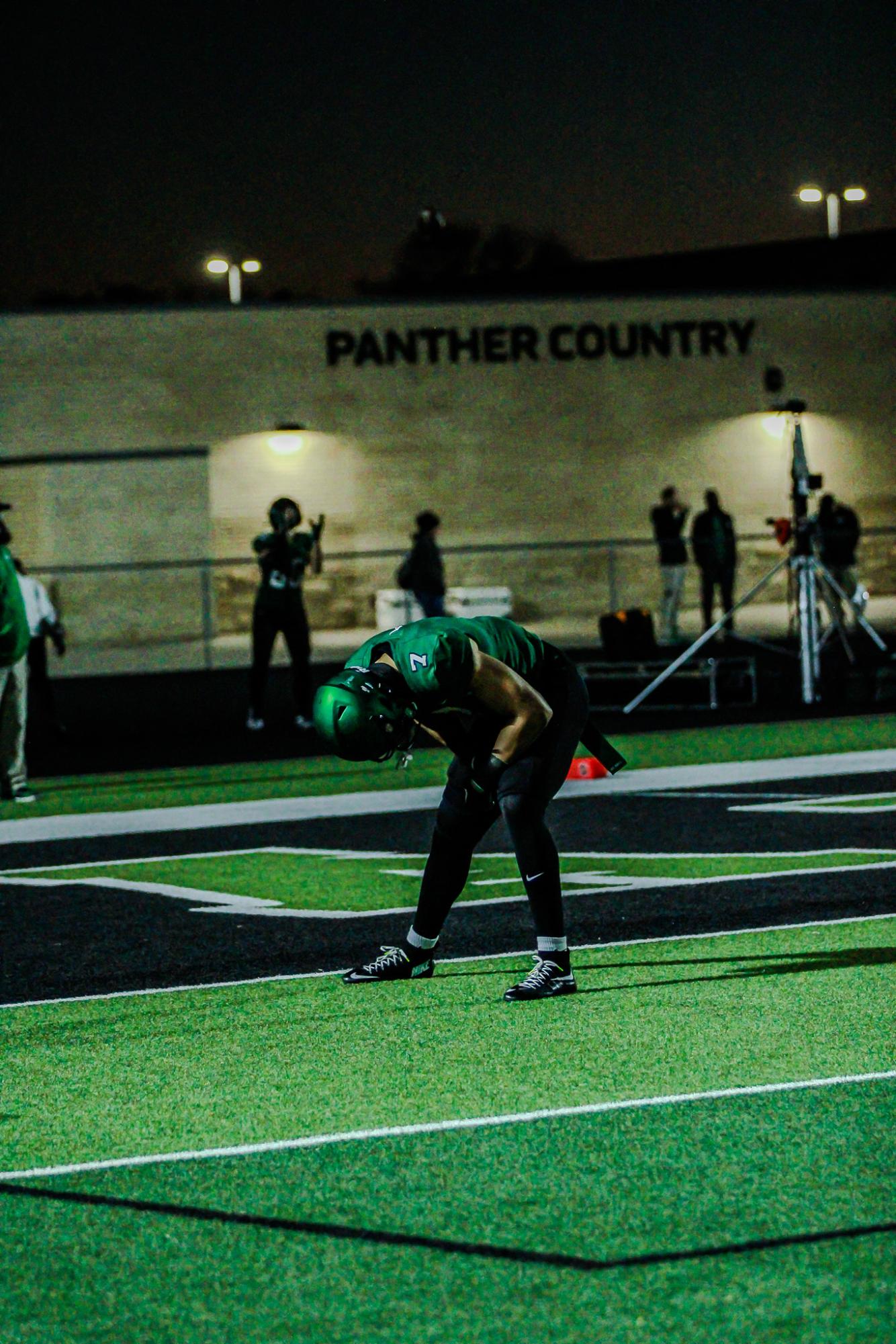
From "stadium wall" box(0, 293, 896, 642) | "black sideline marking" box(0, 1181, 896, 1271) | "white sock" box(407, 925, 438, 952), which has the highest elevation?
"stadium wall" box(0, 293, 896, 642)

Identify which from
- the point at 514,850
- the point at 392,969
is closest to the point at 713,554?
the point at 392,969

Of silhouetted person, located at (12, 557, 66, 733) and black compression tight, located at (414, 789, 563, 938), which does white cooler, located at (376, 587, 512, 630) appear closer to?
silhouetted person, located at (12, 557, 66, 733)

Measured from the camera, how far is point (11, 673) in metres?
14.3

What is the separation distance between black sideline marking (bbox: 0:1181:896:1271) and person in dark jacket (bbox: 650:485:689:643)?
73.3 feet

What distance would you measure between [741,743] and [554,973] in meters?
10.3

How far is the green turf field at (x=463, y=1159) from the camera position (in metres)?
4.28

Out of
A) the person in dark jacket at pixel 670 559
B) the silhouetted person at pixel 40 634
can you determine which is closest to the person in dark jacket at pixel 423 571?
the silhouetted person at pixel 40 634

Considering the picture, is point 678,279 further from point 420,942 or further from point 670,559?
point 420,942

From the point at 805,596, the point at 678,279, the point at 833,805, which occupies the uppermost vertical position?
the point at 678,279

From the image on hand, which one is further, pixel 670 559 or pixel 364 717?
pixel 670 559

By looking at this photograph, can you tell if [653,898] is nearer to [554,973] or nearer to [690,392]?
[554,973]

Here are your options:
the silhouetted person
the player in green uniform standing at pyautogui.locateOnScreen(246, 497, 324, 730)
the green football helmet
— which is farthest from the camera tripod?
the green football helmet

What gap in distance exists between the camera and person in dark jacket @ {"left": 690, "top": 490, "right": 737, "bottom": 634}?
27656mm

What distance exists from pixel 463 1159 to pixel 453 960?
9.95 feet
